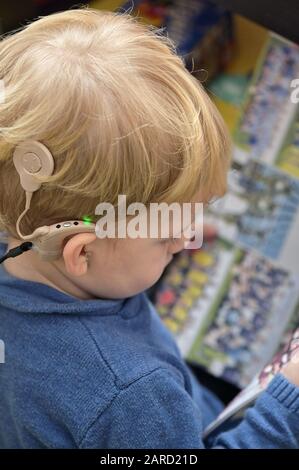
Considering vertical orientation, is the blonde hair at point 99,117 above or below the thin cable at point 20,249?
above

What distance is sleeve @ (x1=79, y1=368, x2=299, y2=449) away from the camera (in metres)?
0.56

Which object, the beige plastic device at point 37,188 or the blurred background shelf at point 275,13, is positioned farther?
the blurred background shelf at point 275,13

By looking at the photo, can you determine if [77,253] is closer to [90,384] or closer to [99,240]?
[99,240]

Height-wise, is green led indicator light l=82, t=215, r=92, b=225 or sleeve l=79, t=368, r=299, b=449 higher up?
green led indicator light l=82, t=215, r=92, b=225

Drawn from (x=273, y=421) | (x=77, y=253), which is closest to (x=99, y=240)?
(x=77, y=253)

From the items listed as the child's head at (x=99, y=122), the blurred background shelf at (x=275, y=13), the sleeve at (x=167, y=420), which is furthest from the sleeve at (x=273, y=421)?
the blurred background shelf at (x=275, y=13)

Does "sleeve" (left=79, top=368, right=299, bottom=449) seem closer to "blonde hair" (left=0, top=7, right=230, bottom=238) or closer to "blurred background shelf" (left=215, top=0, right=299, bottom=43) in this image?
"blonde hair" (left=0, top=7, right=230, bottom=238)

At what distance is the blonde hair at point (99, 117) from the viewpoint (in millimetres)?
474

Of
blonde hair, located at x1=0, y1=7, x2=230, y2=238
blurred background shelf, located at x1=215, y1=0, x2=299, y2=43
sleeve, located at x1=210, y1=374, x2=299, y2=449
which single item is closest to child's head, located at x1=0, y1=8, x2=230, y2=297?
blonde hair, located at x1=0, y1=7, x2=230, y2=238

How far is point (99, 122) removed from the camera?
1.55 feet

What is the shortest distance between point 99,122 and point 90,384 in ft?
0.83

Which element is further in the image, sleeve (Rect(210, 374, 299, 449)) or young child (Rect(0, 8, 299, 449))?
sleeve (Rect(210, 374, 299, 449))

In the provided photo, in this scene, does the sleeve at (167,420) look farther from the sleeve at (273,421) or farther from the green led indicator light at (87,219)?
the green led indicator light at (87,219)

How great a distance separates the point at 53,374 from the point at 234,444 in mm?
225
